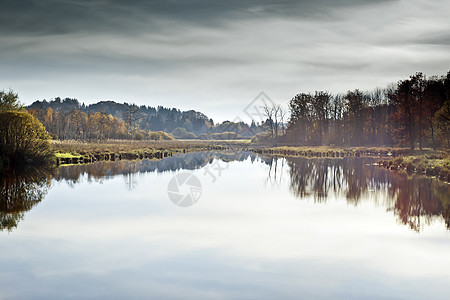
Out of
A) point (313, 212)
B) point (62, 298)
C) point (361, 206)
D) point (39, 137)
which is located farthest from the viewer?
point (39, 137)

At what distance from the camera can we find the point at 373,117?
242 ft

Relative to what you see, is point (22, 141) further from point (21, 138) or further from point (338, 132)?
point (338, 132)

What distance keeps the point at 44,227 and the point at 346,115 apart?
70.5 meters

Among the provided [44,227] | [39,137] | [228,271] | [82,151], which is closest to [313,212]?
[228,271]

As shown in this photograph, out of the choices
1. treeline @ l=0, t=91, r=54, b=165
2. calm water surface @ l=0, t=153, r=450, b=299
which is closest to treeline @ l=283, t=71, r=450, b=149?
calm water surface @ l=0, t=153, r=450, b=299

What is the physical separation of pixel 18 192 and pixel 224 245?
42.8ft

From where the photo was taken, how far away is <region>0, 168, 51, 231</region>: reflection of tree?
13922 millimetres

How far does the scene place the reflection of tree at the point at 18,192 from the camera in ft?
45.7

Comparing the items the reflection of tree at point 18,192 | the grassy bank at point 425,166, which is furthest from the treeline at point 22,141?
the grassy bank at point 425,166

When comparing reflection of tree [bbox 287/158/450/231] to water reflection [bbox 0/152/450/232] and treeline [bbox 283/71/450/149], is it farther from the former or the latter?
treeline [bbox 283/71/450/149]

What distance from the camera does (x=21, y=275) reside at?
8.31 m

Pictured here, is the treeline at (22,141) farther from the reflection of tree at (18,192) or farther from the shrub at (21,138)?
the reflection of tree at (18,192)

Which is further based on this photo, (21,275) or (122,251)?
(122,251)

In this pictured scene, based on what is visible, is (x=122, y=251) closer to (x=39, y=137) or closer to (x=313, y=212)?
(x=313, y=212)
